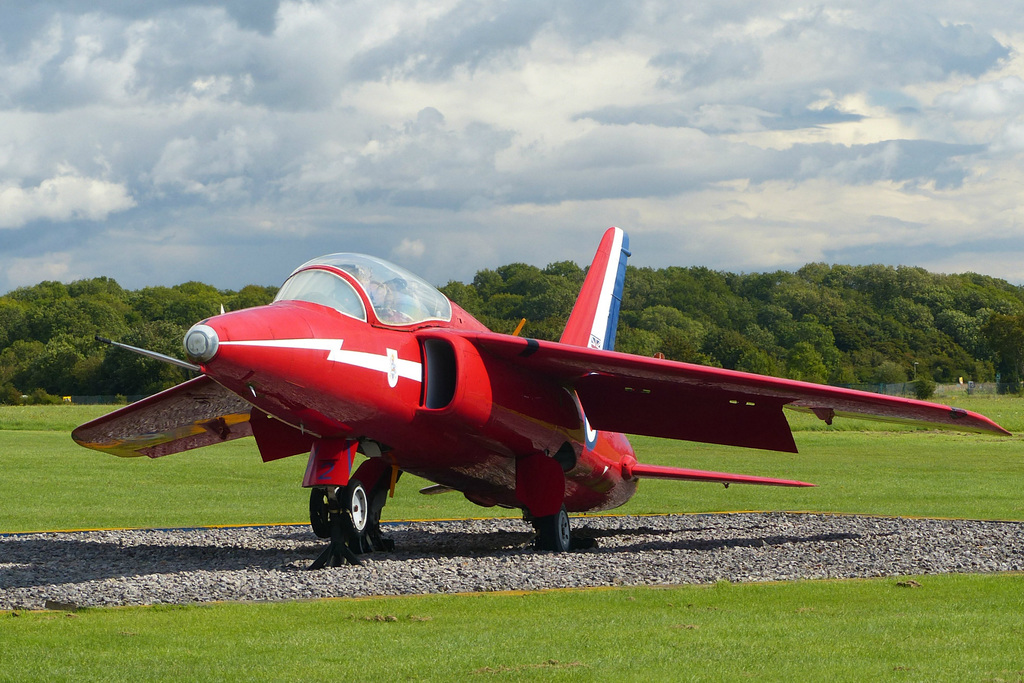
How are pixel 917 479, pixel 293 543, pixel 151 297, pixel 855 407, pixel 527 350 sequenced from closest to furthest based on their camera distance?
pixel 527 350
pixel 855 407
pixel 293 543
pixel 917 479
pixel 151 297

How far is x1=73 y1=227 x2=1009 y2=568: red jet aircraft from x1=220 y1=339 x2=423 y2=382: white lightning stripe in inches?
0.6

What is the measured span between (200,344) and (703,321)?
121757 millimetres

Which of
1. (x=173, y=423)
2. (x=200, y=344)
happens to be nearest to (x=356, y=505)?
(x=200, y=344)

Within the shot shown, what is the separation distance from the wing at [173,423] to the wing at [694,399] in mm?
3868

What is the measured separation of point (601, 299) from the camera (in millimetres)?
15898

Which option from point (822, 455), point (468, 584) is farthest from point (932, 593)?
point (822, 455)

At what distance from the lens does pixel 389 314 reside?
994 cm

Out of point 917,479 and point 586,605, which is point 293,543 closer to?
point 586,605

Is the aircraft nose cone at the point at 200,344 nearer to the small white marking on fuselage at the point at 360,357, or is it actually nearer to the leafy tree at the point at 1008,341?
the small white marking on fuselage at the point at 360,357

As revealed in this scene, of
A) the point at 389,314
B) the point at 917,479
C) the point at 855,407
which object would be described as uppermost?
the point at 389,314

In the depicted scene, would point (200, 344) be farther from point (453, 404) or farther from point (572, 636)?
point (572, 636)

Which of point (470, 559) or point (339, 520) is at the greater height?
point (339, 520)

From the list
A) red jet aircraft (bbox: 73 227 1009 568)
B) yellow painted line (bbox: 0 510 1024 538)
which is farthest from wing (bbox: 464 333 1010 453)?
yellow painted line (bbox: 0 510 1024 538)

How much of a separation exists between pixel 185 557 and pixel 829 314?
120m
